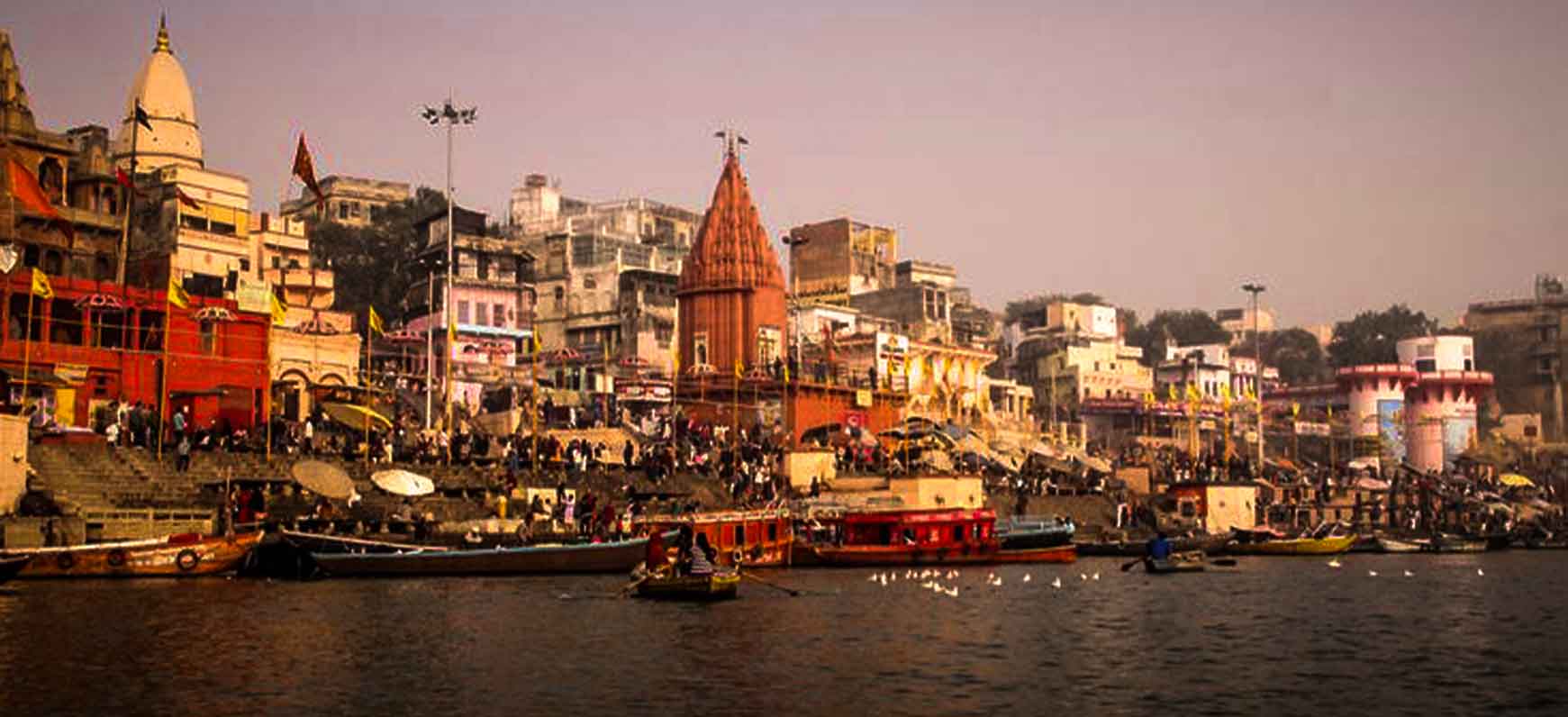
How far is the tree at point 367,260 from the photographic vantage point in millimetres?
83938

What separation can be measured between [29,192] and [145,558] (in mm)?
17441

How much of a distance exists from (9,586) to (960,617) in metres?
20.0

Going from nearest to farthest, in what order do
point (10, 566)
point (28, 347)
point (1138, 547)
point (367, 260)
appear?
point (10, 566), point (28, 347), point (1138, 547), point (367, 260)

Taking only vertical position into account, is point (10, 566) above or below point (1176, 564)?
above

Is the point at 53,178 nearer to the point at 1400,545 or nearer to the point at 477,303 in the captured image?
the point at 477,303

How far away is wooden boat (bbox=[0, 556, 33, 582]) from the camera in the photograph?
31.7m

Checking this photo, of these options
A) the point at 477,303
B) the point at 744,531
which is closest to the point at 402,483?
the point at 744,531

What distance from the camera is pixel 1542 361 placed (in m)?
120

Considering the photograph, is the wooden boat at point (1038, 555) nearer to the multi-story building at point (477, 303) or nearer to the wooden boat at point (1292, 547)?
the wooden boat at point (1292, 547)

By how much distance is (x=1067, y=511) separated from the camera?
6391cm

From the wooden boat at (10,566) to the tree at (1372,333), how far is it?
121 meters

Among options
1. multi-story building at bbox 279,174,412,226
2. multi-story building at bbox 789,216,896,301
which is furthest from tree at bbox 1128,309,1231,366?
multi-story building at bbox 279,174,412,226

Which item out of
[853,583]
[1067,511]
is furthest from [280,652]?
[1067,511]

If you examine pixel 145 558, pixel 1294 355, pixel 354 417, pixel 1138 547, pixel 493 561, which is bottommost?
pixel 1138 547
